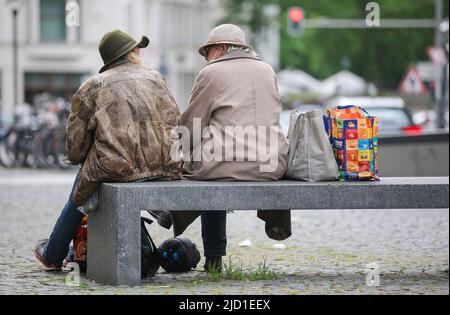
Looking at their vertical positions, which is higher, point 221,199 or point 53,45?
point 53,45

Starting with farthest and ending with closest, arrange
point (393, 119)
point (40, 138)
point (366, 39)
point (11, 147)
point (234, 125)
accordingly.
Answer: point (366, 39) < point (11, 147) < point (40, 138) < point (393, 119) < point (234, 125)

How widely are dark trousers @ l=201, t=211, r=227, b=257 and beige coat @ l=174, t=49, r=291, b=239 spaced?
0.31 m

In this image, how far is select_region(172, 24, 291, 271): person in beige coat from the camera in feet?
26.1

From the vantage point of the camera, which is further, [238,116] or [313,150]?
[238,116]

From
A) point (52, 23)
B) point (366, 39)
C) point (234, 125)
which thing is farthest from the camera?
point (366, 39)

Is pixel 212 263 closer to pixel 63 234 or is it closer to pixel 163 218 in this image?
pixel 163 218

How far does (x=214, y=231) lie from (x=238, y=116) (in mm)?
899

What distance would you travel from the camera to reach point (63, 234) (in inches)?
331

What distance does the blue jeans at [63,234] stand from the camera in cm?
832

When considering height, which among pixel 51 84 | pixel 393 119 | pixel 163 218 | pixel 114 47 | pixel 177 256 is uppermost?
pixel 51 84

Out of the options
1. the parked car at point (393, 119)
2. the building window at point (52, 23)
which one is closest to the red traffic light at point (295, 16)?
the building window at point (52, 23)

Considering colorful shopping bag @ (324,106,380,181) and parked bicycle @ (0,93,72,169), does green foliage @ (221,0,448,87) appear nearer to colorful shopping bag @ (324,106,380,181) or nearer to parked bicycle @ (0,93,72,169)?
parked bicycle @ (0,93,72,169)

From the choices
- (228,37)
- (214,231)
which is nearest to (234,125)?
(228,37)

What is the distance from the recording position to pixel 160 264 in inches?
328
